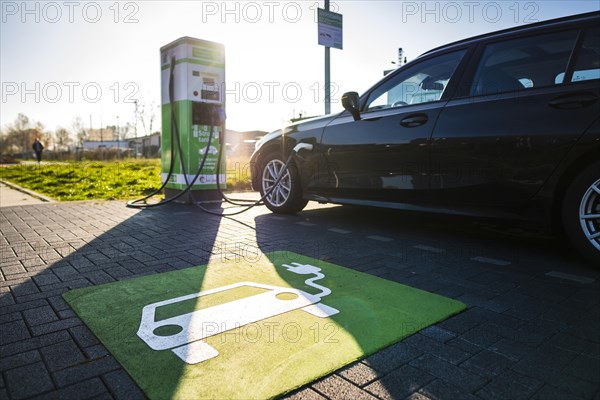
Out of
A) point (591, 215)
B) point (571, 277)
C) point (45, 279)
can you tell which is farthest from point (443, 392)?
point (45, 279)

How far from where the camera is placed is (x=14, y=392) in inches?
61.6

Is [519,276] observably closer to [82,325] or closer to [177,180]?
[82,325]

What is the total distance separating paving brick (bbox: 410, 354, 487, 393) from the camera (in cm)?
163

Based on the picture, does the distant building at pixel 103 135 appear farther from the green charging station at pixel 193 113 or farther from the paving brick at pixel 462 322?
the paving brick at pixel 462 322

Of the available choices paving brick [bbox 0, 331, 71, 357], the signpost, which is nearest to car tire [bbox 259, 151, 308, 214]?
paving brick [bbox 0, 331, 71, 357]

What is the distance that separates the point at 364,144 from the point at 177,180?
3.84m

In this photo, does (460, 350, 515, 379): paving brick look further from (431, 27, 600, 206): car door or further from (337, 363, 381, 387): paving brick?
(431, 27, 600, 206): car door

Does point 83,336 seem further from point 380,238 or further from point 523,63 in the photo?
point 523,63

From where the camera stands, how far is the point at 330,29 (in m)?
9.97

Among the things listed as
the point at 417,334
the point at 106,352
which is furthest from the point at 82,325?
the point at 417,334

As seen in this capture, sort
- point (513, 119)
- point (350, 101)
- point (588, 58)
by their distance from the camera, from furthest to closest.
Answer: point (350, 101) → point (513, 119) → point (588, 58)

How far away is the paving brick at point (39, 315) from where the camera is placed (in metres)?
2.19

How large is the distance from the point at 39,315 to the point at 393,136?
319 cm

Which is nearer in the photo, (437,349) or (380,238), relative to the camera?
(437,349)
